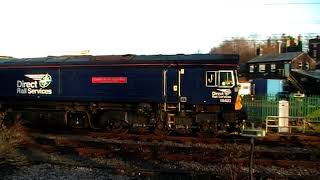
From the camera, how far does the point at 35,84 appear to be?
2248cm

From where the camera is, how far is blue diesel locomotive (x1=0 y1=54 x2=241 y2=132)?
19.6 meters

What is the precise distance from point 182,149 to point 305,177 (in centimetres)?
486

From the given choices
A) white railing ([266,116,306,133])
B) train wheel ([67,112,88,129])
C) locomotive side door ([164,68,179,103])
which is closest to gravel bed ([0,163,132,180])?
locomotive side door ([164,68,179,103])

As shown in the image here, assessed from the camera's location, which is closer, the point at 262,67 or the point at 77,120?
the point at 77,120

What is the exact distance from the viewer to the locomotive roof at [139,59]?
19656 millimetres

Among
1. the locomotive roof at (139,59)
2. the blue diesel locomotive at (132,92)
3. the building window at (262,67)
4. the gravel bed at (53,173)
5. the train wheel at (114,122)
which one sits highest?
the building window at (262,67)

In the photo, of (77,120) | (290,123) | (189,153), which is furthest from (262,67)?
(189,153)

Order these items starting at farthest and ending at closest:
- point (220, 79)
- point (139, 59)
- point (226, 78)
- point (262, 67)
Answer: point (262, 67)
point (139, 59)
point (220, 79)
point (226, 78)

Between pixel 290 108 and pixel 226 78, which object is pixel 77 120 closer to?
pixel 226 78

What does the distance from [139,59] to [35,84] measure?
18.0 ft

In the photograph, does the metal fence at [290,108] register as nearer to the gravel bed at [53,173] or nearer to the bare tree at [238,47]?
the gravel bed at [53,173]

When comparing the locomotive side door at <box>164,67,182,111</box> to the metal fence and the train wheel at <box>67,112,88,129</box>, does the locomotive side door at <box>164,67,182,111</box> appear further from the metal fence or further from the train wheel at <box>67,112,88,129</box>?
the metal fence

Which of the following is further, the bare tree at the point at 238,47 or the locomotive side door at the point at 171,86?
the bare tree at the point at 238,47

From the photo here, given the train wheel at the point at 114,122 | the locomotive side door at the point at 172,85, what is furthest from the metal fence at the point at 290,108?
the train wheel at the point at 114,122
